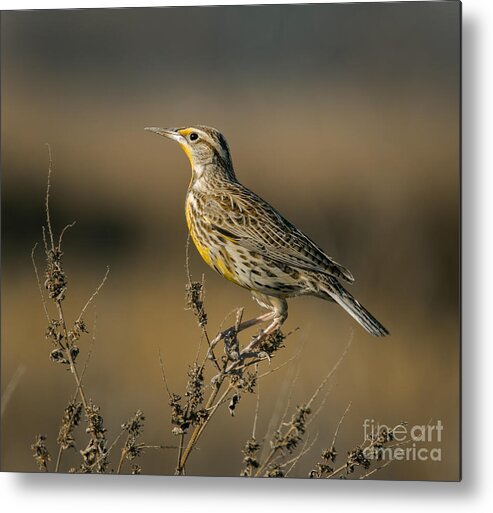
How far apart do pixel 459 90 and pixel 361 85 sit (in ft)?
1.02

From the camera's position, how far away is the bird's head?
3.47 m

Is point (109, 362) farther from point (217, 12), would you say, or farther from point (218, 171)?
point (217, 12)

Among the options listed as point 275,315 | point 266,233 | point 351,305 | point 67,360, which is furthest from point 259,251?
point 67,360

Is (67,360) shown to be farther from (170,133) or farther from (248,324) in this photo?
(170,133)

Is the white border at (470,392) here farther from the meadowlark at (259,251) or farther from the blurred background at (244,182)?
the meadowlark at (259,251)

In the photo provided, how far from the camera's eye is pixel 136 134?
3521mm

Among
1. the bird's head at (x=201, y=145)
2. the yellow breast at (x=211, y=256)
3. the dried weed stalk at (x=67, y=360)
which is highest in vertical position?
the bird's head at (x=201, y=145)

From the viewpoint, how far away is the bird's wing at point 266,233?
340cm

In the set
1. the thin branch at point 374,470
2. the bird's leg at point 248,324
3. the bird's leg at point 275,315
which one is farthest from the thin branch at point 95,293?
the thin branch at point 374,470

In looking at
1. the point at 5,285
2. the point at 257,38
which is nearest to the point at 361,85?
the point at 257,38

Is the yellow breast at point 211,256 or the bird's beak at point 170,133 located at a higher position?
the bird's beak at point 170,133

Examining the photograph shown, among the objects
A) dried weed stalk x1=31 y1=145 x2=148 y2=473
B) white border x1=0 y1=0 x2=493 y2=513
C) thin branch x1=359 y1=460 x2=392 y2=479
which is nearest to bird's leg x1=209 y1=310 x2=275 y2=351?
dried weed stalk x1=31 y1=145 x2=148 y2=473

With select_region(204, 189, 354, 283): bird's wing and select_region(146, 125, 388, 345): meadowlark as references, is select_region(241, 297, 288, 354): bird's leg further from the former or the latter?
select_region(204, 189, 354, 283): bird's wing

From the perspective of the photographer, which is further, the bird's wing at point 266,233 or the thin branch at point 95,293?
the thin branch at point 95,293
